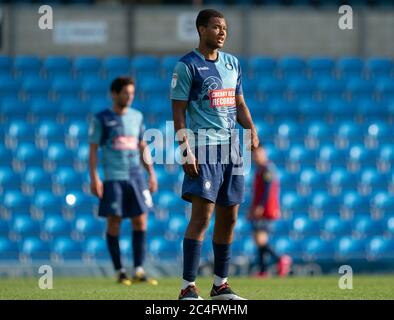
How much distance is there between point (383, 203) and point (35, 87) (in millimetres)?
6511

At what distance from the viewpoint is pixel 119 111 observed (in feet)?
36.8

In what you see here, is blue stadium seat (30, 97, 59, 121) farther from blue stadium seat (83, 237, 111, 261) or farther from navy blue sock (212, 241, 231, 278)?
navy blue sock (212, 241, 231, 278)

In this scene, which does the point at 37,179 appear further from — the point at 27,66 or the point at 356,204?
the point at 356,204

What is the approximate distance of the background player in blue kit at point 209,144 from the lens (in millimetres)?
7527

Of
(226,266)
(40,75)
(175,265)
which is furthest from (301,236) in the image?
(226,266)

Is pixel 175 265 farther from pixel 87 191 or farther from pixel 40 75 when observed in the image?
pixel 40 75

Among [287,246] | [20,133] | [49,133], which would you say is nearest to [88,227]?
[49,133]

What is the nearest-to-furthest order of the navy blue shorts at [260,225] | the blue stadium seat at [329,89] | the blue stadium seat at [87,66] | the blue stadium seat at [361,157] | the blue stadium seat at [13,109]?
the navy blue shorts at [260,225]
the blue stadium seat at [13,109]
the blue stadium seat at [361,157]
the blue stadium seat at [87,66]
the blue stadium seat at [329,89]

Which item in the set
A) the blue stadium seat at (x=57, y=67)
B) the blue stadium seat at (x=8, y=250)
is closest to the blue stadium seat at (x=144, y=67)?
the blue stadium seat at (x=57, y=67)

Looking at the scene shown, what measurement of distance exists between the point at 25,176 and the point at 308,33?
6234 mm

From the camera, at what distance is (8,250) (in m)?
15.9

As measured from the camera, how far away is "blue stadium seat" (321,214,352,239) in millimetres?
16750

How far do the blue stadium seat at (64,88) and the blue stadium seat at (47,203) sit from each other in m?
2.29

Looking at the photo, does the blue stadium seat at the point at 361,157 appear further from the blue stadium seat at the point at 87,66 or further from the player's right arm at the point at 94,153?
the player's right arm at the point at 94,153
